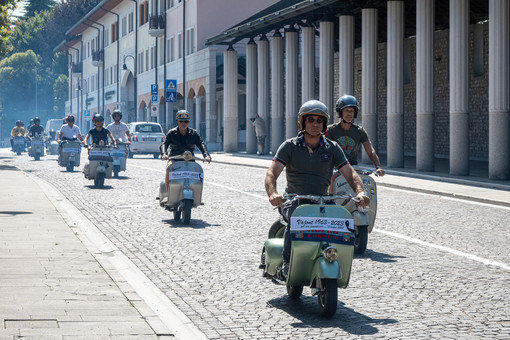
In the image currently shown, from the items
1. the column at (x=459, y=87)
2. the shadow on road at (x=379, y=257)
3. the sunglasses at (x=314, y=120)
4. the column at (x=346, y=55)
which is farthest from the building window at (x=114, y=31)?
the sunglasses at (x=314, y=120)

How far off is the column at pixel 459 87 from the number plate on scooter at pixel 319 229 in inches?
746

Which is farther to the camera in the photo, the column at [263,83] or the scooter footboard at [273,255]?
the column at [263,83]

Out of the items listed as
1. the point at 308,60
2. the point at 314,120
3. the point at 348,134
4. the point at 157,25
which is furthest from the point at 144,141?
the point at 314,120

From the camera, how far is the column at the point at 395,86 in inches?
1182

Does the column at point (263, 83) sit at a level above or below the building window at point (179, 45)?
below

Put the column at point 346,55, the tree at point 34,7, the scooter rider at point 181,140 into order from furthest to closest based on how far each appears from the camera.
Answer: the tree at point 34,7 < the column at point 346,55 < the scooter rider at point 181,140

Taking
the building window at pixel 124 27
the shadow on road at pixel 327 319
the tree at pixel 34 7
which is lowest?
the shadow on road at pixel 327 319

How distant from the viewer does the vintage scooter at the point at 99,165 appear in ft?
73.6

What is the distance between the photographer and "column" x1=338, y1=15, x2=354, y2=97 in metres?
34.7

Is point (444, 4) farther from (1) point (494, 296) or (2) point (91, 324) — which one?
(2) point (91, 324)

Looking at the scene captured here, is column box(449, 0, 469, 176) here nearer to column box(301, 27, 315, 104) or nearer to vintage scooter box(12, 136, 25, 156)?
column box(301, 27, 315, 104)

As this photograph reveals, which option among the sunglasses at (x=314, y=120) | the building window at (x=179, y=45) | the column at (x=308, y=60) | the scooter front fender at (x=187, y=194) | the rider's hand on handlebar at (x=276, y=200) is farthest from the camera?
the building window at (x=179, y=45)

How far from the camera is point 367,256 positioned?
1052 centimetres

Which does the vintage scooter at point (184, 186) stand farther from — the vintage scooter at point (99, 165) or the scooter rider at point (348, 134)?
the vintage scooter at point (99, 165)
